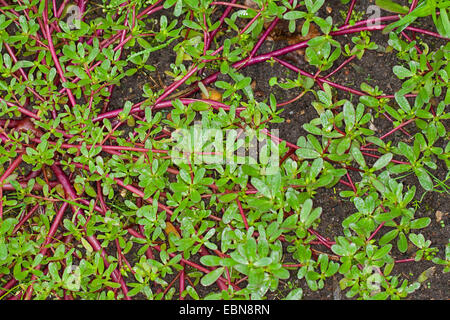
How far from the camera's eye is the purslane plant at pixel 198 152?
7.13 feet

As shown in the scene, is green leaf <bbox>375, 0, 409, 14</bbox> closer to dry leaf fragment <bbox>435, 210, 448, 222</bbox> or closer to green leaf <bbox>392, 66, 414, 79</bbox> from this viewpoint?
green leaf <bbox>392, 66, 414, 79</bbox>

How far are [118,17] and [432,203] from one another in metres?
1.92

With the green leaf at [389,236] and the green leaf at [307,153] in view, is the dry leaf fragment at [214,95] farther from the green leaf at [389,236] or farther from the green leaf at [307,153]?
the green leaf at [389,236]

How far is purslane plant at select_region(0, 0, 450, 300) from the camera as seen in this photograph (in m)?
2.17

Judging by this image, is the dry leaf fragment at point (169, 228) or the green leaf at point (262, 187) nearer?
the green leaf at point (262, 187)

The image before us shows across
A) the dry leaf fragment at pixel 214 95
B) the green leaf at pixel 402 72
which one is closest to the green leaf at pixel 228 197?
the dry leaf fragment at pixel 214 95

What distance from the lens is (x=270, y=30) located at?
2.45 m

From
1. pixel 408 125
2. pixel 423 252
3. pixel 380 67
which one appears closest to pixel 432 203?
pixel 423 252

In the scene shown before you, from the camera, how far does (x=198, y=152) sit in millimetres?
2182

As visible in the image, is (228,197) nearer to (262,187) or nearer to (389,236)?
(262,187)

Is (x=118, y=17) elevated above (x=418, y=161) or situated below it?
above

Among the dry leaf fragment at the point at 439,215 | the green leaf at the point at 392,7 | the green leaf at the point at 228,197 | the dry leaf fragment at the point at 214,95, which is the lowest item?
the dry leaf fragment at the point at 439,215

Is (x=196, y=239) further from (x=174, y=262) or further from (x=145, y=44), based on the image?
(x=145, y=44)
